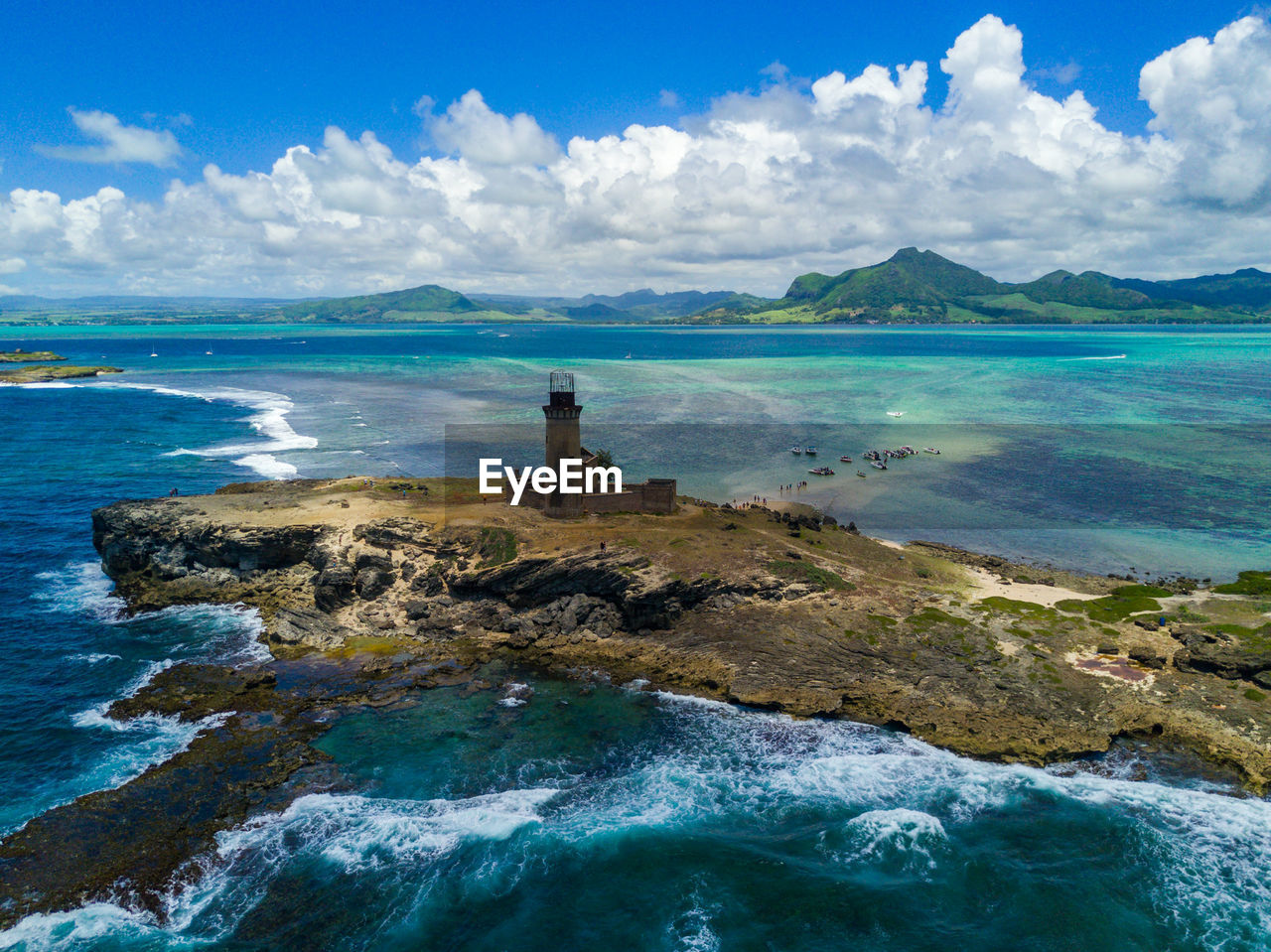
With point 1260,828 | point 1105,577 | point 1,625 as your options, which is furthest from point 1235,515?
point 1,625

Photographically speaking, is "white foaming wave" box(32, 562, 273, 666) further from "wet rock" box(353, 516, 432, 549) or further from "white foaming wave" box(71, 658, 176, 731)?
"wet rock" box(353, 516, 432, 549)

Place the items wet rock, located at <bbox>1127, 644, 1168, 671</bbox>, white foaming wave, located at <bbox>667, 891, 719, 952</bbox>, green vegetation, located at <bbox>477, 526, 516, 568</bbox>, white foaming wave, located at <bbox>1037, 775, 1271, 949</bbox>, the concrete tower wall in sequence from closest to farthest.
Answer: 1. white foaming wave, located at <bbox>667, 891, 719, 952</bbox>
2. white foaming wave, located at <bbox>1037, 775, 1271, 949</bbox>
3. wet rock, located at <bbox>1127, 644, 1168, 671</bbox>
4. green vegetation, located at <bbox>477, 526, 516, 568</bbox>
5. the concrete tower wall

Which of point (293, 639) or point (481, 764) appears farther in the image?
point (293, 639)

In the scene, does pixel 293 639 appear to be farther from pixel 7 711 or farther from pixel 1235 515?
pixel 1235 515

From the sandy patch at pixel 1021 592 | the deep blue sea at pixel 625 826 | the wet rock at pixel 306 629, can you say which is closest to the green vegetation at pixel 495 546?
the wet rock at pixel 306 629

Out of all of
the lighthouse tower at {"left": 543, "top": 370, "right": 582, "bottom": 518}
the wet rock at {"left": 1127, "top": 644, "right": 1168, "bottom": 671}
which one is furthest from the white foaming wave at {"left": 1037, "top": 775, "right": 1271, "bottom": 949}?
the lighthouse tower at {"left": 543, "top": 370, "right": 582, "bottom": 518}
